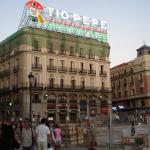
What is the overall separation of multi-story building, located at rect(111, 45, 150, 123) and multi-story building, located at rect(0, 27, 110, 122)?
10263 millimetres

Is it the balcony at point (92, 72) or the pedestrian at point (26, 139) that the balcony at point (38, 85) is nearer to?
the balcony at point (92, 72)

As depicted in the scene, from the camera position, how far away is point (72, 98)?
2472 inches

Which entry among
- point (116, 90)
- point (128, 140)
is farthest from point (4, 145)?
point (116, 90)

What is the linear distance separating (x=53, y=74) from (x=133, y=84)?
2460cm

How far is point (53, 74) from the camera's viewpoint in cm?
6225

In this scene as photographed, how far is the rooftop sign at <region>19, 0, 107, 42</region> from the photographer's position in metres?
62.3

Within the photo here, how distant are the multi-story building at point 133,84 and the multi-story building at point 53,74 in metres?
10.3

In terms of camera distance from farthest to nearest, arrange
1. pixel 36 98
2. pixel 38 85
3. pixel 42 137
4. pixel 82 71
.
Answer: pixel 82 71, pixel 38 85, pixel 36 98, pixel 42 137

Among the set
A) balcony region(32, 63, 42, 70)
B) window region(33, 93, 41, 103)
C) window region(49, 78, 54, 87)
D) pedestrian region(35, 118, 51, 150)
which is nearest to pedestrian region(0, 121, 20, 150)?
pedestrian region(35, 118, 51, 150)

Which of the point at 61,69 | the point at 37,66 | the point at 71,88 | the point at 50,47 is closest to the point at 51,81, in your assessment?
the point at 61,69

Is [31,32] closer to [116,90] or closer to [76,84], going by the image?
[76,84]

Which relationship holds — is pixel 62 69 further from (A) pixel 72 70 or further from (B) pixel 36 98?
(B) pixel 36 98

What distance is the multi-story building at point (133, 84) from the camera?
75312mm

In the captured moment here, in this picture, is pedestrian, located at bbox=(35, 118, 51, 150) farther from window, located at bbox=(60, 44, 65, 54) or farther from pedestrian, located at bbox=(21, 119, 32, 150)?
window, located at bbox=(60, 44, 65, 54)
